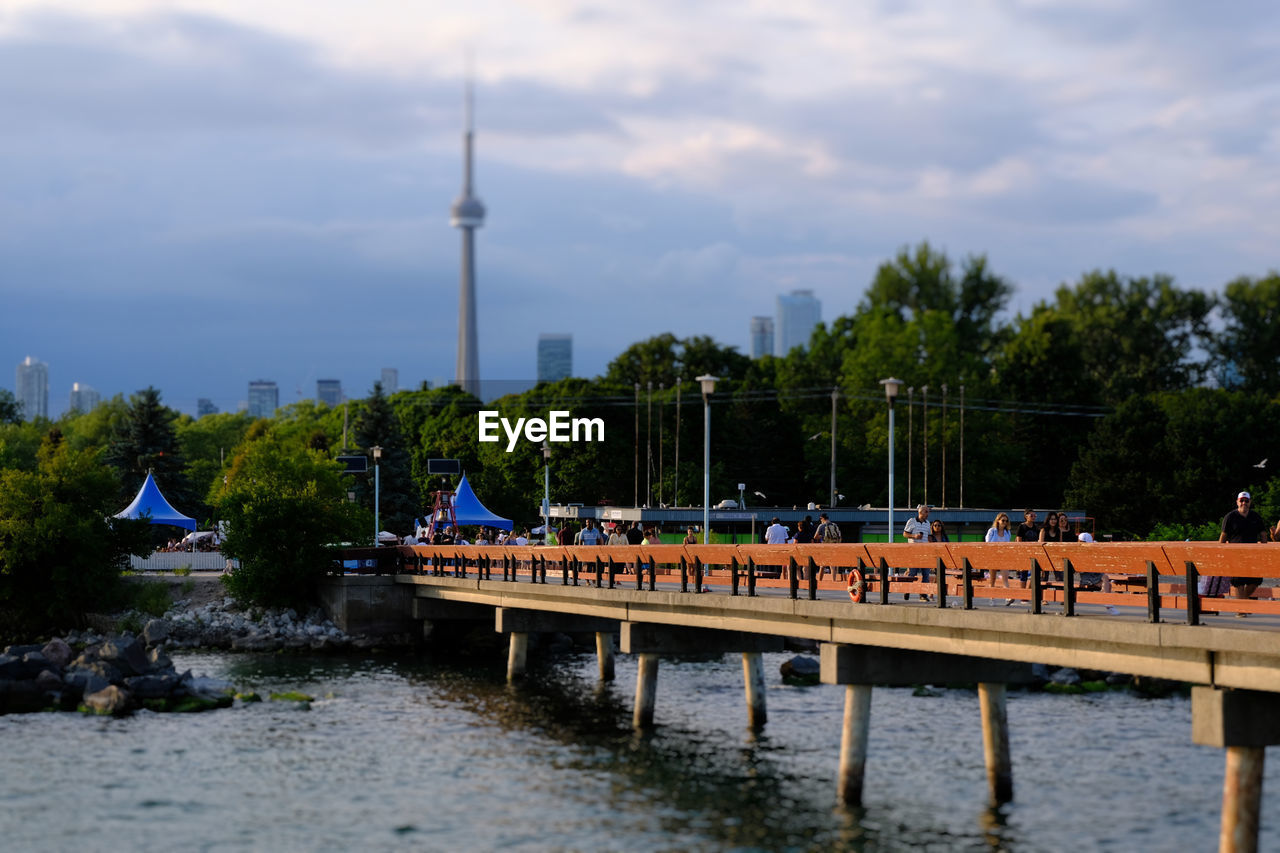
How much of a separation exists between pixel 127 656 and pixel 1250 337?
8135 centimetres

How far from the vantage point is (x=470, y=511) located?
218 feet

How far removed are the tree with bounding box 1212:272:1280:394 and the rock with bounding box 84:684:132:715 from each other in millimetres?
80688

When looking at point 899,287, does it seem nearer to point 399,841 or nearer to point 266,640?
point 266,640

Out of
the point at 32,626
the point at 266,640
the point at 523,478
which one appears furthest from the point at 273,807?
→ the point at 523,478

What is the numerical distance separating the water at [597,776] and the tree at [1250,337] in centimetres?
6896

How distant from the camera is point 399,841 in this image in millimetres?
22469

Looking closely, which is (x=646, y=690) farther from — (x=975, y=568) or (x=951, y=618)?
(x=975, y=568)

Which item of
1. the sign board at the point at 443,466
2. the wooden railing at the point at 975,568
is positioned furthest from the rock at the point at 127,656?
the sign board at the point at 443,466

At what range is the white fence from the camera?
60.2 m

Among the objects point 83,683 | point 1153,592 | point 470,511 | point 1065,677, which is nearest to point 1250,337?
point 470,511

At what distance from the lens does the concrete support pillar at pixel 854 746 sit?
24.1 metres

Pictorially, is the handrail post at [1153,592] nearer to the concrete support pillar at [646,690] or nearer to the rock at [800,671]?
the concrete support pillar at [646,690]

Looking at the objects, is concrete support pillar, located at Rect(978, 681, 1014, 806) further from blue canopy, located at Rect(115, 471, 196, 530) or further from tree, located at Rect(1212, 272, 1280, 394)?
tree, located at Rect(1212, 272, 1280, 394)

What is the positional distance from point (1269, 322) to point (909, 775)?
82341 millimetres
